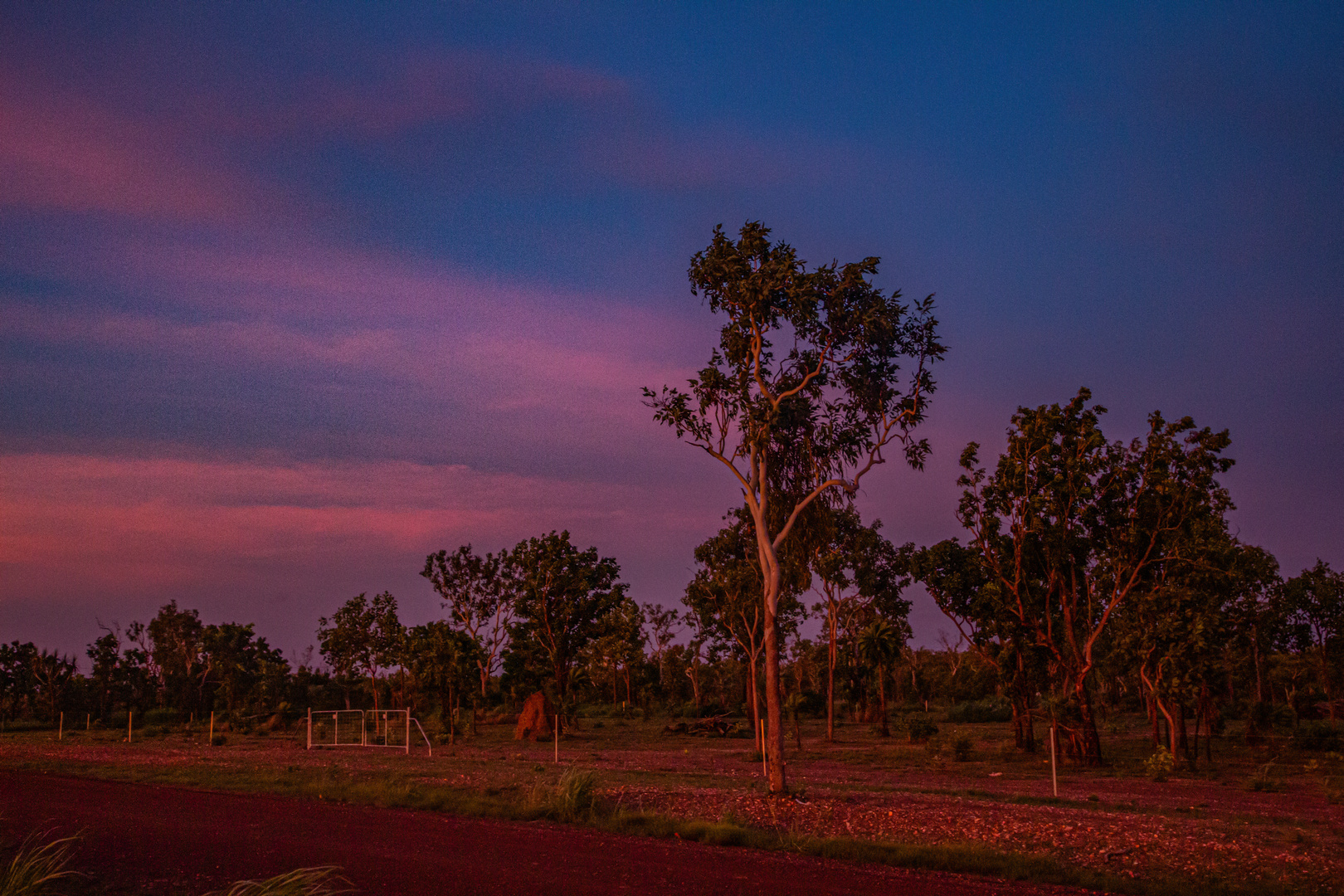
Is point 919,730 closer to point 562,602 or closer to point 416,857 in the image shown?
point 562,602

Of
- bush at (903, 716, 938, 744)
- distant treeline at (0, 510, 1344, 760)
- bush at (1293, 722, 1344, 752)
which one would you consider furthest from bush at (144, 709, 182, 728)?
bush at (1293, 722, 1344, 752)

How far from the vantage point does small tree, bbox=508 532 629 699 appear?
5016cm

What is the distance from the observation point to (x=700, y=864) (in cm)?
1134

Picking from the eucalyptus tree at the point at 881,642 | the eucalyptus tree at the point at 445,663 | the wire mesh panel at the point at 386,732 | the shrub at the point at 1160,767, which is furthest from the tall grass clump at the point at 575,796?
the eucalyptus tree at the point at 881,642

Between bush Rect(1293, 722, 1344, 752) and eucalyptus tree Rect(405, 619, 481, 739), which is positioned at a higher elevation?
eucalyptus tree Rect(405, 619, 481, 739)

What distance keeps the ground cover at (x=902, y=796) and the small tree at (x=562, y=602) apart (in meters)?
8.57

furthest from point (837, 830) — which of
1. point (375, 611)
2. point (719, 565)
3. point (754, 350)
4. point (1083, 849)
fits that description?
point (375, 611)

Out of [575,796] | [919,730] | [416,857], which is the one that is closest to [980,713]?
[919,730]

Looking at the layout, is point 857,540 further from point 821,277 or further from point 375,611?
point 375,611

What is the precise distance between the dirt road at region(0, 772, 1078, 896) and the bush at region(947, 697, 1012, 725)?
5265cm

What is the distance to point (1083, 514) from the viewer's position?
34.3 m

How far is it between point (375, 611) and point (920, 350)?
2012 inches

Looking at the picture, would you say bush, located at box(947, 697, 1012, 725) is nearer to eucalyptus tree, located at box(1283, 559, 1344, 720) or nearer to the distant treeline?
the distant treeline

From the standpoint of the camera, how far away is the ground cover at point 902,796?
12.4 metres
